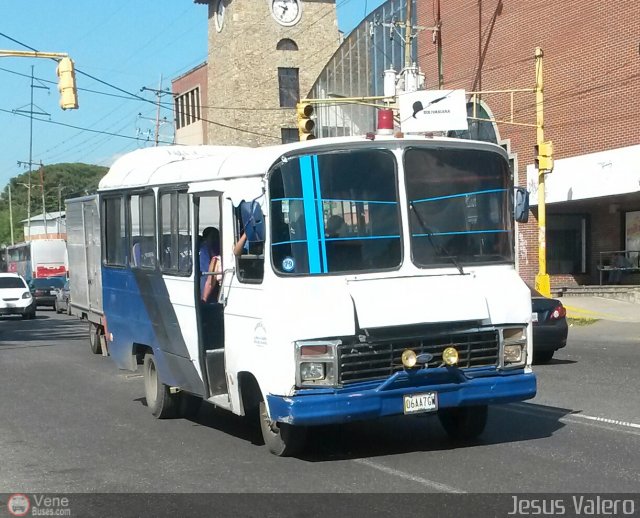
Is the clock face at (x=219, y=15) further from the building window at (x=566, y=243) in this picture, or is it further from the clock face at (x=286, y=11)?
the building window at (x=566, y=243)

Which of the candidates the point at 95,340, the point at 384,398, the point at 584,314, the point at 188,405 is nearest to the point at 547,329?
the point at 188,405

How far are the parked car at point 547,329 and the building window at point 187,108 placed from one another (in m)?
50.1

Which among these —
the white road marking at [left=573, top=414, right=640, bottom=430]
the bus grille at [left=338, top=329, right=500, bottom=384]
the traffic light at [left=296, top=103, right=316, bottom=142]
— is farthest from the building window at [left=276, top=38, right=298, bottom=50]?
the bus grille at [left=338, top=329, right=500, bottom=384]

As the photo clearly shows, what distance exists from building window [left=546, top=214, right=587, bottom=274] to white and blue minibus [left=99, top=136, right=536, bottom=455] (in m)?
25.4

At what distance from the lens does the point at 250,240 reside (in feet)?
26.2

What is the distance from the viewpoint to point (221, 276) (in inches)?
354

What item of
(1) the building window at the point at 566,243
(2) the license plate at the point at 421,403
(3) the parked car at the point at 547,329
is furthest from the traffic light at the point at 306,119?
(1) the building window at the point at 566,243

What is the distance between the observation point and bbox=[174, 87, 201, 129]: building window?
6431 centimetres

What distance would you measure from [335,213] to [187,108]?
60104 millimetres

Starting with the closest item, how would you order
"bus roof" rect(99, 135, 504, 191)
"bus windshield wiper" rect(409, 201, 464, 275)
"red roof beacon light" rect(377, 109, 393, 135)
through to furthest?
"bus roof" rect(99, 135, 504, 191) < "bus windshield wiper" rect(409, 201, 464, 275) < "red roof beacon light" rect(377, 109, 393, 135)

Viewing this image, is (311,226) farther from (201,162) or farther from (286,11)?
(286,11)

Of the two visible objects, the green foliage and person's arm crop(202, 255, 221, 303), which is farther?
the green foliage

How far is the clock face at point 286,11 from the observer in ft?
189

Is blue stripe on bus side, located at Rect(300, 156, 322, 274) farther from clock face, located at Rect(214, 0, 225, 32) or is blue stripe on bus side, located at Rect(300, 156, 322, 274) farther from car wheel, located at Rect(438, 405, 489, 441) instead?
clock face, located at Rect(214, 0, 225, 32)
